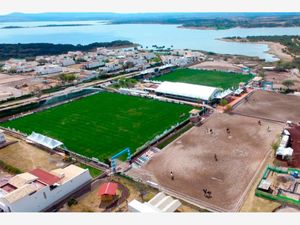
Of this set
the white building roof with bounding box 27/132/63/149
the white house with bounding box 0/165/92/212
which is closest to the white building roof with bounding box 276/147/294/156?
the white house with bounding box 0/165/92/212

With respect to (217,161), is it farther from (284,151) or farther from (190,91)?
(190,91)

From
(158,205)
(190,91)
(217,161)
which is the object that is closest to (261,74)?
(190,91)

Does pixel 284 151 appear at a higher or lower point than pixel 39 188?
lower

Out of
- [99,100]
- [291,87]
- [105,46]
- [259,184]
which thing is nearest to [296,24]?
[105,46]

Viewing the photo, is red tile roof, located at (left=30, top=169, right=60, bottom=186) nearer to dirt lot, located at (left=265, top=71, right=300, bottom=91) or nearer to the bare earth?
dirt lot, located at (left=265, top=71, right=300, bottom=91)

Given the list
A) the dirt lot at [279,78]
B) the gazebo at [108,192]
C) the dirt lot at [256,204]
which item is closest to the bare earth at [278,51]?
the dirt lot at [279,78]

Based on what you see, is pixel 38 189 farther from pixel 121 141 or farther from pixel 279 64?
pixel 279 64

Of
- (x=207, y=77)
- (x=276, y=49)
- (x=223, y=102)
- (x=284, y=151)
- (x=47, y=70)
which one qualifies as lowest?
(x=284, y=151)
